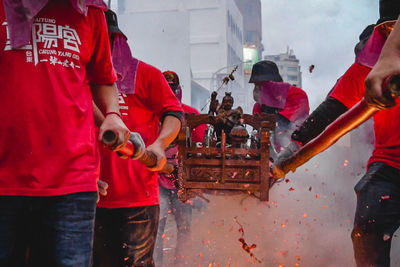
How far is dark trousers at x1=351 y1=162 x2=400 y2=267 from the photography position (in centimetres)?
314

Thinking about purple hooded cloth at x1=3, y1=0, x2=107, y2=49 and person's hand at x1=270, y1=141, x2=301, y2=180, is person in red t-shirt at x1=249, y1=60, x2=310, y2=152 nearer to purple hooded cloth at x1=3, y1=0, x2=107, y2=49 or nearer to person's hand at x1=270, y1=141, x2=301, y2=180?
person's hand at x1=270, y1=141, x2=301, y2=180

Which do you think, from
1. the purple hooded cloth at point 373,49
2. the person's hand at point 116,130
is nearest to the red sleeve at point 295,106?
the purple hooded cloth at point 373,49

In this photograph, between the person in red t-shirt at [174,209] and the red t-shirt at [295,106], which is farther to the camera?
the red t-shirt at [295,106]

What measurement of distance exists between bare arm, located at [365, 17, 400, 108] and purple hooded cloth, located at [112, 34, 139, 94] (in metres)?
1.97

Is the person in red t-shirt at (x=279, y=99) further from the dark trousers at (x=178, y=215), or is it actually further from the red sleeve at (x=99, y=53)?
the red sleeve at (x=99, y=53)

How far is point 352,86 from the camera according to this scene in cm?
352

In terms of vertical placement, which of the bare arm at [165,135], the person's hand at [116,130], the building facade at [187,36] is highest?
the building facade at [187,36]

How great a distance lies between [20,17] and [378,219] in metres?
2.56

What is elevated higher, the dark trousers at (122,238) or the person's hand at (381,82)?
the person's hand at (381,82)

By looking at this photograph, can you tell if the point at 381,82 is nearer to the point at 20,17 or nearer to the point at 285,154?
the point at 20,17

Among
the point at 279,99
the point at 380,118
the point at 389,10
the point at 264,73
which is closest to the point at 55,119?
the point at 389,10

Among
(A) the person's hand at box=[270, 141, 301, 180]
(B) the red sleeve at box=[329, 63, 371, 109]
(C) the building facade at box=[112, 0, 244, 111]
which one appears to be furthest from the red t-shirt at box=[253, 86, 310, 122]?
(C) the building facade at box=[112, 0, 244, 111]

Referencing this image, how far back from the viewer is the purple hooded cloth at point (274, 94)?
757 cm

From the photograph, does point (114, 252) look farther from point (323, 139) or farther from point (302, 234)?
point (302, 234)
